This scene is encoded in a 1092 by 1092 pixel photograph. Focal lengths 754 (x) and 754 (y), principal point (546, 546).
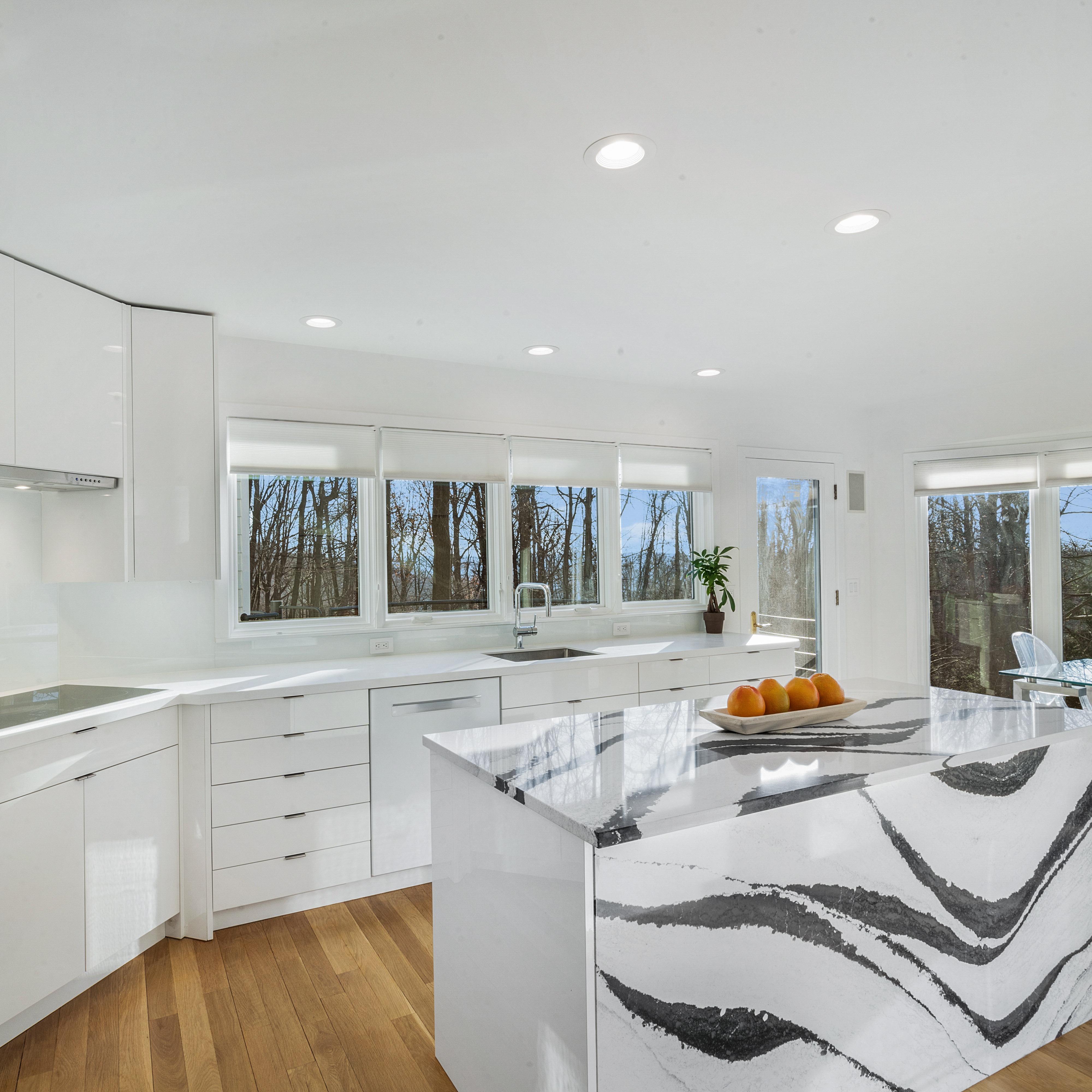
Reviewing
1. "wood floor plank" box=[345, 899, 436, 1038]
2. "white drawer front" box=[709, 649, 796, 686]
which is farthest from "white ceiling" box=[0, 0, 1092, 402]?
"wood floor plank" box=[345, 899, 436, 1038]

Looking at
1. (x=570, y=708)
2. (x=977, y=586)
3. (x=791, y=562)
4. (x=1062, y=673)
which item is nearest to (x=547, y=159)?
(x=570, y=708)

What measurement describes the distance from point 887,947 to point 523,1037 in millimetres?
864

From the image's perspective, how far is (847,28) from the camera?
1479 millimetres

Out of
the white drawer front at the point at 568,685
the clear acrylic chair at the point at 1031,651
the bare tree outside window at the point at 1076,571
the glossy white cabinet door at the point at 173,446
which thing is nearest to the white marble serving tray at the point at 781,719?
the white drawer front at the point at 568,685

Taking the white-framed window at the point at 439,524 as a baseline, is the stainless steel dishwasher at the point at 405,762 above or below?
below

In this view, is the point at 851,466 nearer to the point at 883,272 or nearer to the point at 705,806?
the point at 883,272

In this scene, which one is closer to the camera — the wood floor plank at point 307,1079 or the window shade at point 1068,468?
the wood floor plank at point 307,1079

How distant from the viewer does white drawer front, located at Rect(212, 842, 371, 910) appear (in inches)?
112

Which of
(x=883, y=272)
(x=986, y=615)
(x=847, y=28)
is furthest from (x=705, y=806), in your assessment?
(x=986, y=615)

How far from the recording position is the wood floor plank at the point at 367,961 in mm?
2369

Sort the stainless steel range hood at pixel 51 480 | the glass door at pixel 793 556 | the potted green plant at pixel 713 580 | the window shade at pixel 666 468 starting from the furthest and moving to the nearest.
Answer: the glass door at pixel 793 556 → the potted green plant at pixel 713 580 → the window shade at pixel 666 468 → the stainless steel range hood at pixel 51 480

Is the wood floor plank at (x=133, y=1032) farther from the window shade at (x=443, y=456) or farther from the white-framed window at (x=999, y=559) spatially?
the white-framed window at (x=999, y=559)

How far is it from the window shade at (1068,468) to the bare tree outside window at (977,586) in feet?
0.64

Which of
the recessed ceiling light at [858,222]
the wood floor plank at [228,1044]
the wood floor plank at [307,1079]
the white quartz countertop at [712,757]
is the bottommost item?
the wood floor plank at [228,1044]
